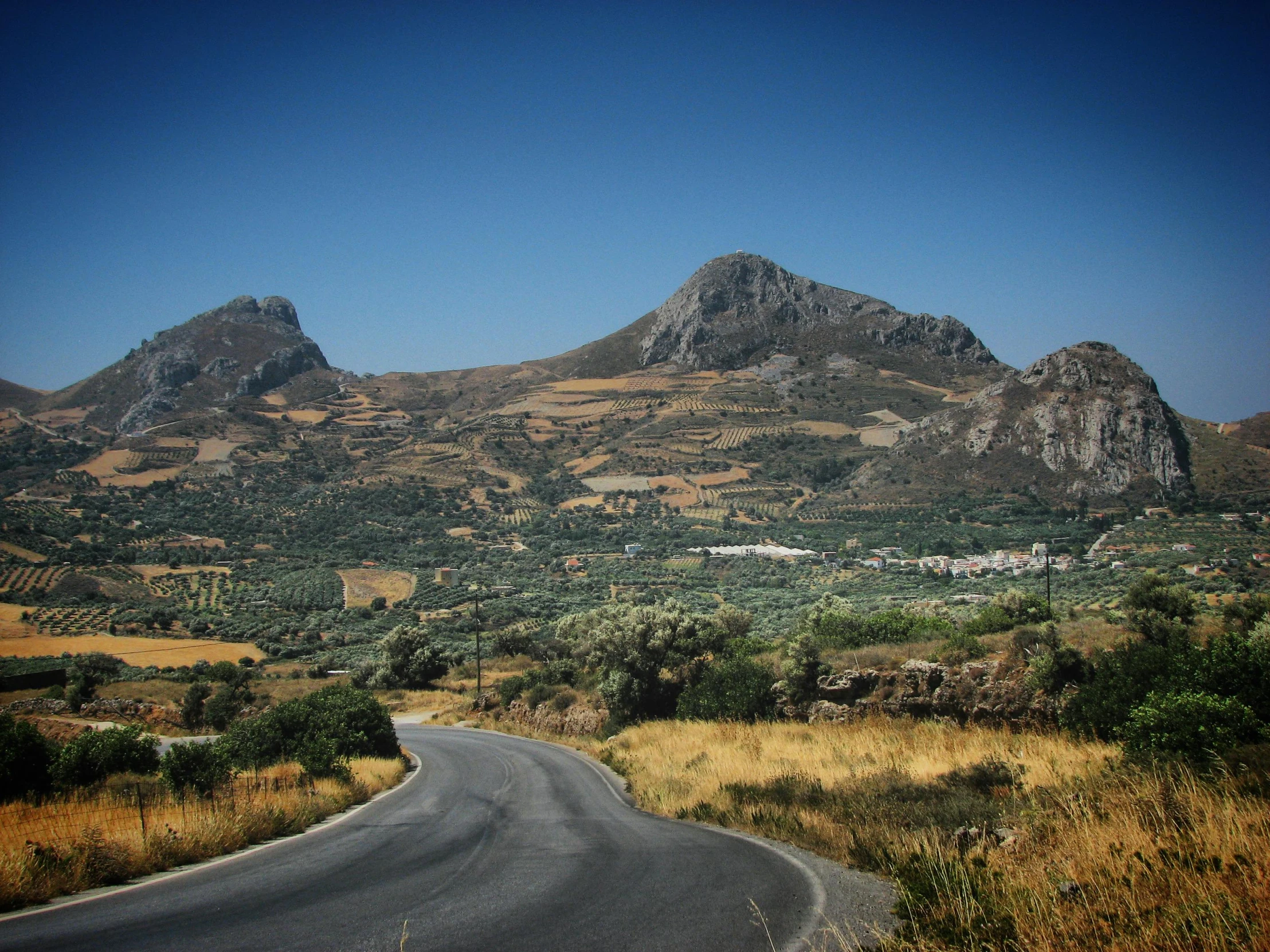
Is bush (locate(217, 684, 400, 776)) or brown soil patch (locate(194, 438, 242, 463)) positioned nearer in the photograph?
bush (locate(217, 684, 400, 776))

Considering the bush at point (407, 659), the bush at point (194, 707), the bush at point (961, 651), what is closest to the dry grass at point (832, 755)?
the bush at point (961, 651)

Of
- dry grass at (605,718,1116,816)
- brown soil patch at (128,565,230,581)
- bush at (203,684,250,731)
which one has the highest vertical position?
dry grass at (605,718,1116,816)

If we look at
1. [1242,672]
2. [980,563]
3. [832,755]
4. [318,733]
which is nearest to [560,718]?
[318,733]

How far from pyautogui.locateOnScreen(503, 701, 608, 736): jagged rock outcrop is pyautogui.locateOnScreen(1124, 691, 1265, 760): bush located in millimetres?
21145

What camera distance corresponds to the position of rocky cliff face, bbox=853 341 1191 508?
81.9 m

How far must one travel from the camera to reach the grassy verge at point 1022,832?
4113 millimetres

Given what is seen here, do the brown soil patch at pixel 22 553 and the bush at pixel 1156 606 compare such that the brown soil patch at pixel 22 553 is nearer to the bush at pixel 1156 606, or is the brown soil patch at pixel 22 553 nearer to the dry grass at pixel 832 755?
the dry grass at pixel 832 755

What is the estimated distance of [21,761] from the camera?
10148mm

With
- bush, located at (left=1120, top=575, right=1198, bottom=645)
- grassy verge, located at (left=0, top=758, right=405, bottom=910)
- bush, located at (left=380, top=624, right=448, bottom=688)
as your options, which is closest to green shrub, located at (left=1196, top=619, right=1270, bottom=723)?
bush, located at (left=1120, top=575, right=1198, bottom=645)

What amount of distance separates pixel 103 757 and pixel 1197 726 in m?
15.3

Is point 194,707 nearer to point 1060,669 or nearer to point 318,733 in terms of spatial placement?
point 318,733

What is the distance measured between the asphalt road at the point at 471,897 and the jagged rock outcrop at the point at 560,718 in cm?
1695

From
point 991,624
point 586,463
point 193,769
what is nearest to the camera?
point 193,769

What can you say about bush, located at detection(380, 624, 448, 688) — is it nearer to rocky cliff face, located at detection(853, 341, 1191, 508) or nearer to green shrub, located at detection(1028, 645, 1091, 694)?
green shrub, located at detection(1028, 645, 1091, 694)
